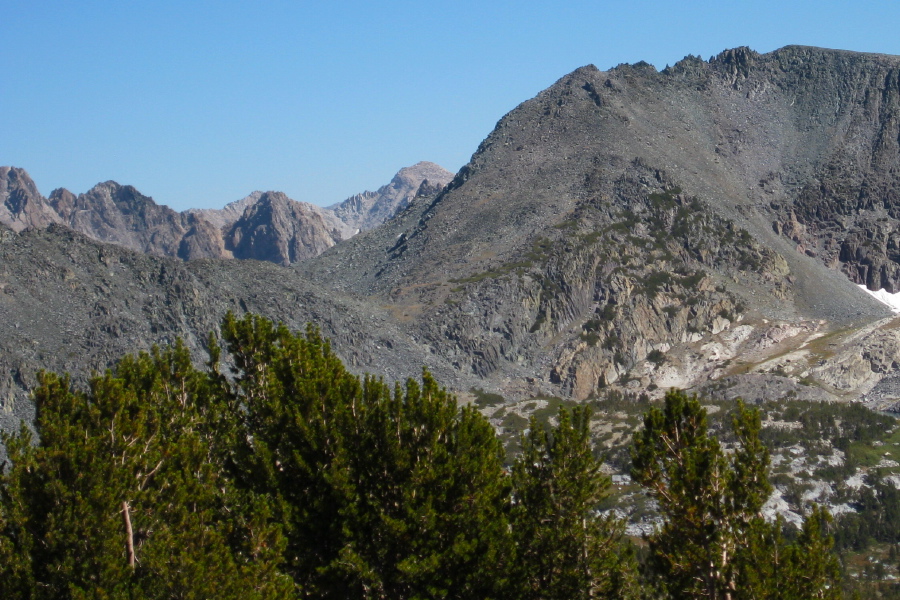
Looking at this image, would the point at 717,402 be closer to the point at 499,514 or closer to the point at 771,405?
the point at 771,405

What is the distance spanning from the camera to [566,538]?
128ft

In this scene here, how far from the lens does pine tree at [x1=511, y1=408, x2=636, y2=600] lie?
128ft

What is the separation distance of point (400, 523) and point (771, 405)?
135m

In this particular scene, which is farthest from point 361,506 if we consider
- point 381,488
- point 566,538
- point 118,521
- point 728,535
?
point 728,535

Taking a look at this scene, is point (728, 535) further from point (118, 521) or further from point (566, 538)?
point (118, 521)

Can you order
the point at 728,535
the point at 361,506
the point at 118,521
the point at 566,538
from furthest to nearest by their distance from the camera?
1. the point at 361,506
2. the point at 566,538
3. the point at 728,535
4. the point at 118,521

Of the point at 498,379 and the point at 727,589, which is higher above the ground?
the point at 498,379

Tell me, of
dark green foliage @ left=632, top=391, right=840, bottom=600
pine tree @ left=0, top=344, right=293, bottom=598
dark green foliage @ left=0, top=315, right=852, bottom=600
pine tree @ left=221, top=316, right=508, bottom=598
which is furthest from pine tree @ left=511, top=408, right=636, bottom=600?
pine tree @ left=0, top=344, right=293, bottom=598

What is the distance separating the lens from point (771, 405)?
161 meters

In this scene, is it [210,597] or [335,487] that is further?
[335,487]

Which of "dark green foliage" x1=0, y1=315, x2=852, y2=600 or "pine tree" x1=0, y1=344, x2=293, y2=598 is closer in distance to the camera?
"pine tree" x1=0, y1=344, x2=293, y2=598

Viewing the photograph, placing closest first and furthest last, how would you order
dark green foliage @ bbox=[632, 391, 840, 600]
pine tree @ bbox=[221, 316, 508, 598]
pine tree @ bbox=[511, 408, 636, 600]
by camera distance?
dark green foliage @ bbox=[632, 391, 840, 600]
pine tree @ bbox=[221, 316, 508, 598]
pine tree @ bbox=[511, 408, 636, 600]

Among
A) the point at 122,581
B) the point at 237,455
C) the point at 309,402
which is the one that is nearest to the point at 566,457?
the point at 309,402

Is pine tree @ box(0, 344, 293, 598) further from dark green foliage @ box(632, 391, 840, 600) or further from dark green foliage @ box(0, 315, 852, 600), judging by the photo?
dark green foliage @ box(632, 391, 840, 600)
